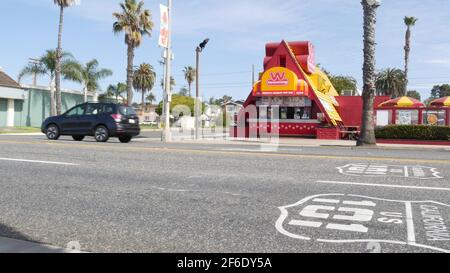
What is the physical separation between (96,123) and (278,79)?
14298mm

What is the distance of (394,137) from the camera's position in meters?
24.9

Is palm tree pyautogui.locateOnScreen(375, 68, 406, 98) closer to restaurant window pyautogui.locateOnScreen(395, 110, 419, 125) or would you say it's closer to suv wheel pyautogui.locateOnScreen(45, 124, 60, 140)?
restaurant window pyautogui.locateOnScreen(395, 110, 419, 125)

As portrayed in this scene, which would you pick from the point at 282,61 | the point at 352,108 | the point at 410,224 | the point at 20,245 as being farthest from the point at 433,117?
the point at 20,245

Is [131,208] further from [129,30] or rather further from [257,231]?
[129,30]

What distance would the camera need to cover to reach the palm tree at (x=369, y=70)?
Result: 66.6 feet

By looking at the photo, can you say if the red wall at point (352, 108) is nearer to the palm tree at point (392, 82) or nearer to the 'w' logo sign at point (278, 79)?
the 'w' logo sign at point (278, 79)

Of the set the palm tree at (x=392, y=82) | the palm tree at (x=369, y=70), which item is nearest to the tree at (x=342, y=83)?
the palm tree at (x=392, y=82)

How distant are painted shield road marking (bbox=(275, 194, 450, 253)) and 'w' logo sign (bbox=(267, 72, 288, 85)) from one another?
2323 cm

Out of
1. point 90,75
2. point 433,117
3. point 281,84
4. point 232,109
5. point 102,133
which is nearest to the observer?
point 102,133

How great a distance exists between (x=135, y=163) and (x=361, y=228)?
21.5ft

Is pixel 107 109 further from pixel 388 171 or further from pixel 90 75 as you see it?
pixel 90 75

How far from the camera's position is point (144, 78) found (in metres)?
87.7

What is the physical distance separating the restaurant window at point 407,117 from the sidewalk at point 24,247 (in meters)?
26.6

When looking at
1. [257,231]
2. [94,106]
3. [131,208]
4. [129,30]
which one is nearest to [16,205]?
[131,208]
